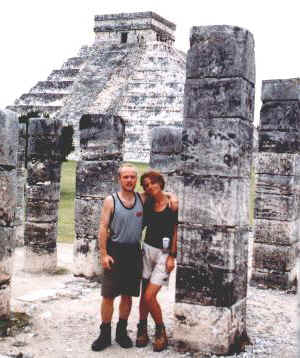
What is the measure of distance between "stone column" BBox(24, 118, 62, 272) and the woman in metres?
4.33

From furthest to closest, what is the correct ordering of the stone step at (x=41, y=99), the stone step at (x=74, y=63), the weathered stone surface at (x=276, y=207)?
the stone step at (x=74, y=63)
the stone step at (x=41, y=99)
the weathered stone surface at (x=276, y=207)

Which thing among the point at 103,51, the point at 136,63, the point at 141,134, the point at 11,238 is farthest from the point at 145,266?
the point at 103,51

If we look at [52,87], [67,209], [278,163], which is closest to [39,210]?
[278,163]

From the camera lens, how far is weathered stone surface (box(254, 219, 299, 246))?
924 centimetres

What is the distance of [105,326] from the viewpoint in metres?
5.98

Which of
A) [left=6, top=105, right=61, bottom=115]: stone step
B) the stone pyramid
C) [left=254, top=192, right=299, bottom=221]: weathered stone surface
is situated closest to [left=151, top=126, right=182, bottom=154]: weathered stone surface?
[left=254, top=192, right=299, bottom=221]: weathered stone surface

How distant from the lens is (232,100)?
578 cm

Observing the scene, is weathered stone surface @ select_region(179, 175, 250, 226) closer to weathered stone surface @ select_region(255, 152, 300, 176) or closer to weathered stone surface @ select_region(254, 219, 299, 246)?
weathered stone surface @ select_region(255, 152, 300, 176)

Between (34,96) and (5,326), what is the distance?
36.4 metres

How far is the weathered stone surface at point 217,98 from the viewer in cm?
577

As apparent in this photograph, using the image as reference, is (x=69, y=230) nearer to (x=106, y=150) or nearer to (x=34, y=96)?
(x=106, y=150)

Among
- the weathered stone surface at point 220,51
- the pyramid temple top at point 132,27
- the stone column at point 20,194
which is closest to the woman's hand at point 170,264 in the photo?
the weathered stone surface at point 220,51

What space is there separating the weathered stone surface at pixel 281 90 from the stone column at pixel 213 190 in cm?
315

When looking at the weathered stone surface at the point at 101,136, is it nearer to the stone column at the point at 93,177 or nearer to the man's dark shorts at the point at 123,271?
the stone column at the point at 93,177
